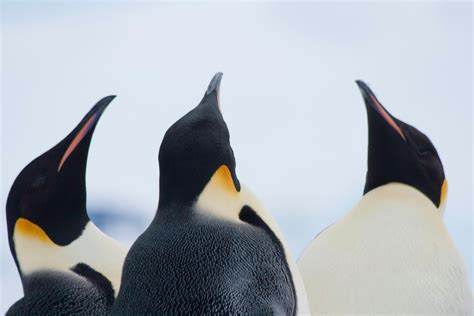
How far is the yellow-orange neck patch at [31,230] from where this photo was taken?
171 inches

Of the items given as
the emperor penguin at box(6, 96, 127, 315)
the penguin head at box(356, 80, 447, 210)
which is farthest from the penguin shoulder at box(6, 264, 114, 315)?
the penguin head at box(356, 80, 447, 210)

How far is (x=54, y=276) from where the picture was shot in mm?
4184

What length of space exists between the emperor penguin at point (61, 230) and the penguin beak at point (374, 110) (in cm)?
113

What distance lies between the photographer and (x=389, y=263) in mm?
4055

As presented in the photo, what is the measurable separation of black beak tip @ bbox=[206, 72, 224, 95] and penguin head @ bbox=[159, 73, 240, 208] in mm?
238

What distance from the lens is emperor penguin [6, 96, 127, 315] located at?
4188 mm

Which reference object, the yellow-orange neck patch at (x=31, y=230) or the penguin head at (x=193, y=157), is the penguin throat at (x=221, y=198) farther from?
the yellow-orange neck patch at (x=31, y=230)

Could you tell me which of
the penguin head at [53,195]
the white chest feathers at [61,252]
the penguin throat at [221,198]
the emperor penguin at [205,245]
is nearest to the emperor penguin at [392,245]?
the emperor penguin at [205,245]

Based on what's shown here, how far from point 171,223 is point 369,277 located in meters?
0.96

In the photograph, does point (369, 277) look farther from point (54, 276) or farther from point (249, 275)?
point (54, 276)

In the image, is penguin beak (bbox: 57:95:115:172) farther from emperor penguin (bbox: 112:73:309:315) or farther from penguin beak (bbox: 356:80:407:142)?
penguin beak (bbox: 356:80:407:142)

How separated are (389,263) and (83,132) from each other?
1.42 m

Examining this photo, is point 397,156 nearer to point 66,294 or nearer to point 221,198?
point 221,198

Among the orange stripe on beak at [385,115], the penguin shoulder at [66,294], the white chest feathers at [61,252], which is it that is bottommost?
the penguin shoulder at [66,294]
